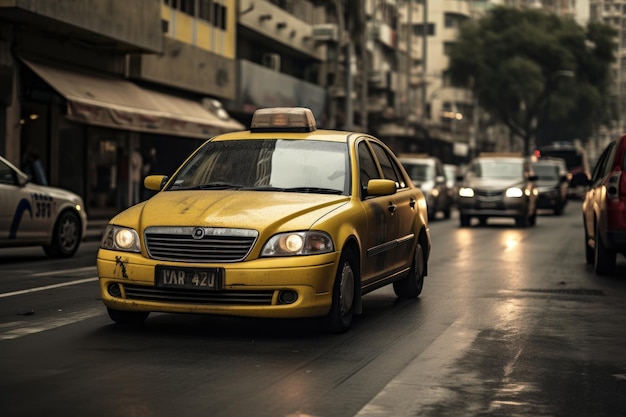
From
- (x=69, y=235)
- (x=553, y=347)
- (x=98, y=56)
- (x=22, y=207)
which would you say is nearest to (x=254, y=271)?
(x=553, y=347)

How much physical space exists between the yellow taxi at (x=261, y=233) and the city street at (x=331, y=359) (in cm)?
31

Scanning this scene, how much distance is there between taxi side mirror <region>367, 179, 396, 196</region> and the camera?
926 cm

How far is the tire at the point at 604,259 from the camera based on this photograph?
1455 cm

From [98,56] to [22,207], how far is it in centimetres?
1570

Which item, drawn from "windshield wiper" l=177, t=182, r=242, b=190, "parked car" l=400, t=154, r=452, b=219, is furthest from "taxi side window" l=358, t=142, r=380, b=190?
"parked car" l=400, t=154, r=452, b=219

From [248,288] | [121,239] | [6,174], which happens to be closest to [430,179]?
[6,174]

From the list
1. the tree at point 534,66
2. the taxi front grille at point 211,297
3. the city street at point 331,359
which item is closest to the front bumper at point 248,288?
the taxi front grille at point 211,297

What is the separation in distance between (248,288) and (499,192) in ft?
73.8

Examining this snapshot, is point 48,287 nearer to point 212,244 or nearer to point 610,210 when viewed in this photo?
point 212,244

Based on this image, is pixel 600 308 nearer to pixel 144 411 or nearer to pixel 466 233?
pixel 144 411

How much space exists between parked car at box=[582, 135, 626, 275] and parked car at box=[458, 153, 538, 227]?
45.5ft

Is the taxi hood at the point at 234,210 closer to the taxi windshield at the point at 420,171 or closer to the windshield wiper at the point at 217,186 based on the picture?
the windshield wiper at the point at 217,186

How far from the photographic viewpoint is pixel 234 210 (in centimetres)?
835

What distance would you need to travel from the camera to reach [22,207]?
623 inches
